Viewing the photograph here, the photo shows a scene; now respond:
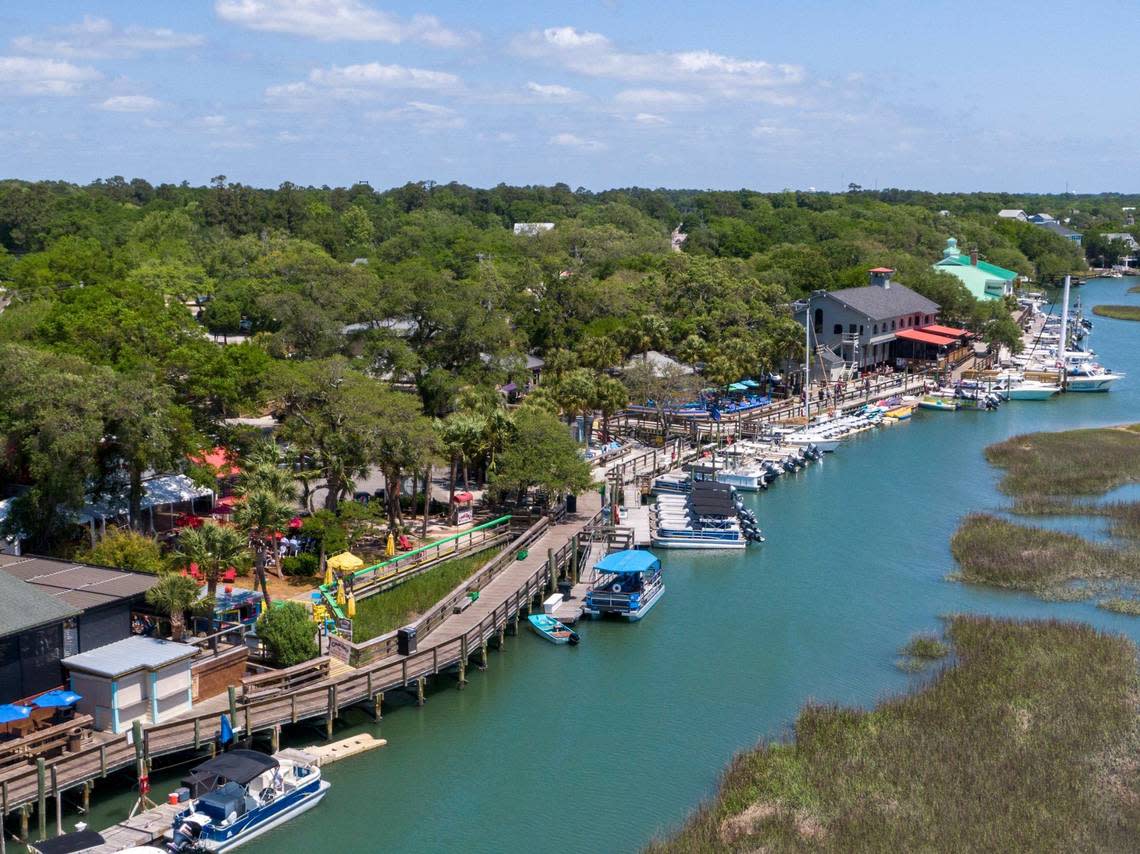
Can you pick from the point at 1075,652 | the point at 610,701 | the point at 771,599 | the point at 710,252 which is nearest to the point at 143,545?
the point at 610,701

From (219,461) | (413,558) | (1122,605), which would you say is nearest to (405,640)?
(413,558)

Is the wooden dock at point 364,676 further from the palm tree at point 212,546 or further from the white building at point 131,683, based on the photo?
the palm tree at point 212,546

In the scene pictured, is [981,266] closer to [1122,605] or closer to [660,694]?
[1122,605]

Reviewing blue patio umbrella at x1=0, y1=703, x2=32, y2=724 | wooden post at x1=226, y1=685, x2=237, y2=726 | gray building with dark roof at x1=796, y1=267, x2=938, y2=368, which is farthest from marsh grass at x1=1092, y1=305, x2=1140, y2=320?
blue patio umbrella at x1=0, y1=703, x2=32, y2=724

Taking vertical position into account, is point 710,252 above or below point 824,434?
above

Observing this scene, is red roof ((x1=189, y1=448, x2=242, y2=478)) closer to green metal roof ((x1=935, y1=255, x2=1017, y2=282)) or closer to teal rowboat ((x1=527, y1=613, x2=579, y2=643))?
teal rowboat ((x1=527, y1=613, x2=579, y2=643))

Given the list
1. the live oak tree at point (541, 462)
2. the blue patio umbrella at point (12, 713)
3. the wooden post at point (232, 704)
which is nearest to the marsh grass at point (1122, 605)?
the live oak tree at point (541, 462)

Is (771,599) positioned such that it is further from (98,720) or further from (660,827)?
(98,720)
